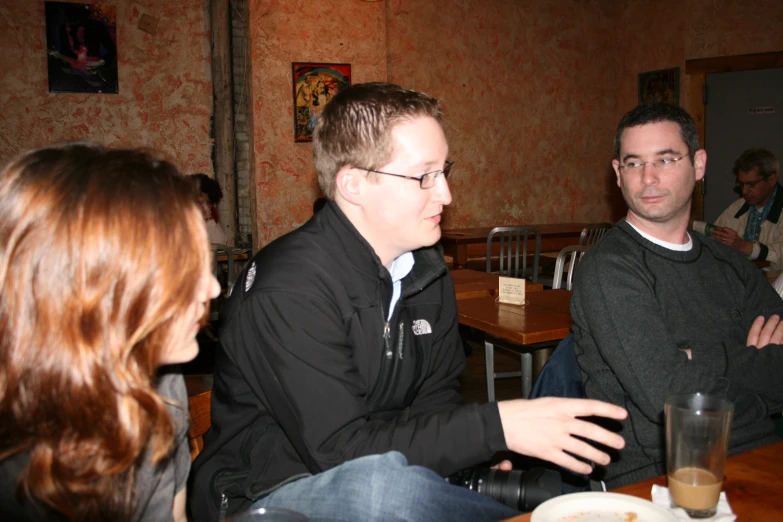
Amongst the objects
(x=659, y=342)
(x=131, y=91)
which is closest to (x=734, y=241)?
(x=659, y=342)

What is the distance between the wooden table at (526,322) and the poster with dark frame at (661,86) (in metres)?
4.80

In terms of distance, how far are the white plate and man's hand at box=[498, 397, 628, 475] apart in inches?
5.9

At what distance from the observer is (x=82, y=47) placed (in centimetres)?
575

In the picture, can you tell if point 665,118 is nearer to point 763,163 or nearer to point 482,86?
point 763,163

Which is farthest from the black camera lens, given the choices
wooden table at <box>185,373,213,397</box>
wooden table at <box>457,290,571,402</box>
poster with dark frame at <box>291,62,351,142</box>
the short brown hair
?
poster with dark frame at <box>291,62,351,142</box>

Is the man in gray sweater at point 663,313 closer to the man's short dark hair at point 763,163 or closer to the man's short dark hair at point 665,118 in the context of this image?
the man's short dark hair at point 665,118

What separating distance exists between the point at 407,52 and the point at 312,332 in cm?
596

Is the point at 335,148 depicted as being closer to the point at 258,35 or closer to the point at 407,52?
the point at 258,35

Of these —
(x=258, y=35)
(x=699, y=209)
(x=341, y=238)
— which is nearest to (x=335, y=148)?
(x=341, y=238)

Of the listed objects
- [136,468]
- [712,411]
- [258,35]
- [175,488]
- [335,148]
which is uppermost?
[258,35]

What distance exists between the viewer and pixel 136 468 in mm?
1074

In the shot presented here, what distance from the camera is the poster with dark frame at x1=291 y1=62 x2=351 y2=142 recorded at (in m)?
6.13

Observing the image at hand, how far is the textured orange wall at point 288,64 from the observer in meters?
5.98

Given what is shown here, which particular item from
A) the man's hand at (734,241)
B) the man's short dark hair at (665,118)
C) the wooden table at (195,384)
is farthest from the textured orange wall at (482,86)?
the man's short dark hair at (665,118)
